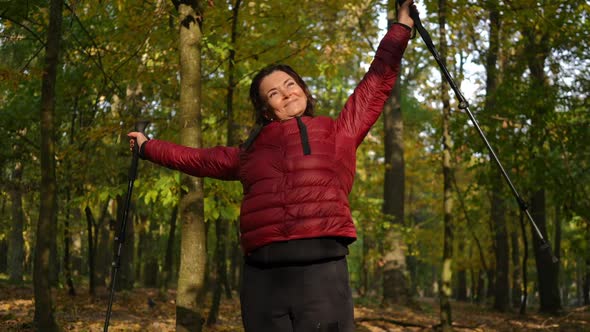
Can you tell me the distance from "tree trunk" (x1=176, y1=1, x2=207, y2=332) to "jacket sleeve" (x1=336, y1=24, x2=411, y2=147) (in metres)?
2.81

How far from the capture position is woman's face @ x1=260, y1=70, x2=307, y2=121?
3215 mm

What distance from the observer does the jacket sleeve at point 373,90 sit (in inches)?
126

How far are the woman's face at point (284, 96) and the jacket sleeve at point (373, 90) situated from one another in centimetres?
23

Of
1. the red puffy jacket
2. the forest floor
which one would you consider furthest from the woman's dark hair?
the forest floor

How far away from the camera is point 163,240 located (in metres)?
32.8

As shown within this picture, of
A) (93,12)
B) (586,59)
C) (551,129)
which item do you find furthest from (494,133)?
(93,12)

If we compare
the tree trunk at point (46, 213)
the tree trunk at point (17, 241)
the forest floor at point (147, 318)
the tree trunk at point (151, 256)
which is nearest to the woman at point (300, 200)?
the tree trunk at point (46, 213)

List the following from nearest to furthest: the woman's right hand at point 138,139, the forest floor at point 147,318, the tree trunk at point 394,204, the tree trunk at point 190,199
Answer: the woman's right hand at point 138,139 < the tree trunk at point 190,199 < the forest floor at point 147,318 < the tree trunk at point 394,204

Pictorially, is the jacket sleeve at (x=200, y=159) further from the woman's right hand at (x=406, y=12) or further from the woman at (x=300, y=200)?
the woman's right hand at (x=406, y=12)

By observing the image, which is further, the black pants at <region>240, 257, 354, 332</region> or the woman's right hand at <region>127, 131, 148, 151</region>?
the woman's right hand at <region>127, 131, 148, 151</region>

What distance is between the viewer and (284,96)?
3240 millimetres

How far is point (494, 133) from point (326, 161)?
950 cm

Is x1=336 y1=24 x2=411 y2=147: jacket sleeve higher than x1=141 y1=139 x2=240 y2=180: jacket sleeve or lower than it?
higher

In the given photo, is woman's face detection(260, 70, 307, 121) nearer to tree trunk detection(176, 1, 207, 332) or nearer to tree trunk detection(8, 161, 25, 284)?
tree trunk detection(176, 1, 207, 332)
